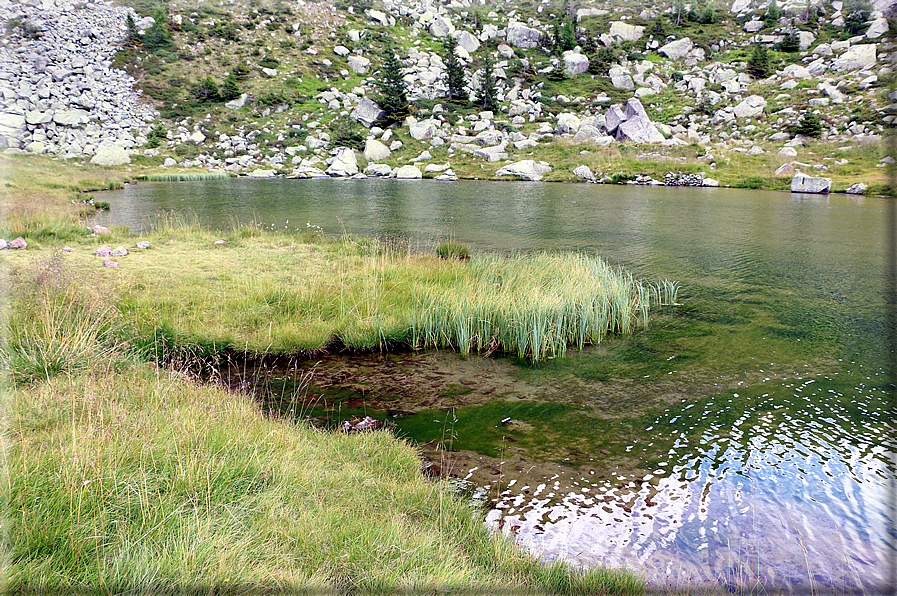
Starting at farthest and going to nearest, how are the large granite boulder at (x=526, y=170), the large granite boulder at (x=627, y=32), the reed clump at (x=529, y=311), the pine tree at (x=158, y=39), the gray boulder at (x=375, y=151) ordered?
the large granite boulder at (x=627, y=32)
the pine tree at (x=158, y=39)
the gray boulder at (x=375, y=151)
the large granite boulder at (x=526, y=170)
the reed clump at (x=529, y=311)

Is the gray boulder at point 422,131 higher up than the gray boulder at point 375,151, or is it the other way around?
the gray boulder at point 422,131

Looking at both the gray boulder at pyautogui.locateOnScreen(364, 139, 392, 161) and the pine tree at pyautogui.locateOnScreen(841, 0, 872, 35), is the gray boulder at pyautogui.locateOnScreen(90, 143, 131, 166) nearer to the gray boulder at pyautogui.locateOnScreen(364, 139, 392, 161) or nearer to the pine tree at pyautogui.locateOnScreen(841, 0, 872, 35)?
the gray boulder at pyautogui.locateOnScreen(364, 139, 392, 161)

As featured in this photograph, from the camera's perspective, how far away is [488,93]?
74.0m

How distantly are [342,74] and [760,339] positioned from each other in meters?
87.2

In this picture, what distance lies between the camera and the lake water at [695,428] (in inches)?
186

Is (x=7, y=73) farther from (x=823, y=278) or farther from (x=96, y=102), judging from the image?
(x=823, y=278)

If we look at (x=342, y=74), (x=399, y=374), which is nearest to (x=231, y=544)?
(x=399, y=374)

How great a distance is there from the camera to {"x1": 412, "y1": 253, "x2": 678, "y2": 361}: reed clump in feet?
32.0

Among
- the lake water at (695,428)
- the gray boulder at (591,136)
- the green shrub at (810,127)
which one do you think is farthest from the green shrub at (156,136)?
the green shrub at (810,127)

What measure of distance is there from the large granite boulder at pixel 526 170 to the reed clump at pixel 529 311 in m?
41.3

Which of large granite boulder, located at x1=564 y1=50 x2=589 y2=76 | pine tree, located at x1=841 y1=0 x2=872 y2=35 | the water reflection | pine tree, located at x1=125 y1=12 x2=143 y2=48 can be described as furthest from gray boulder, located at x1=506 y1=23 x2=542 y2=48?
the water reflection

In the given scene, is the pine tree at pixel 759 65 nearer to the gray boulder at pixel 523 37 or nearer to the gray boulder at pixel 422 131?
the gray boulder at pixel 523 37

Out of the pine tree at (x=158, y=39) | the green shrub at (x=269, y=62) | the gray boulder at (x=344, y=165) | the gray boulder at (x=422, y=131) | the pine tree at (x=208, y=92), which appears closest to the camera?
the gray boulder at (x=344, y=165)

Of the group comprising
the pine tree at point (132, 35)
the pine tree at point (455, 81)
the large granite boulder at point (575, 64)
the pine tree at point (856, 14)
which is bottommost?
the pine tree at point (455, 81)
